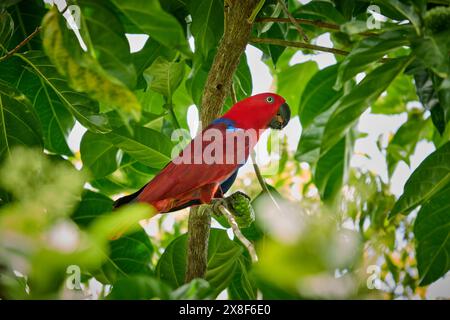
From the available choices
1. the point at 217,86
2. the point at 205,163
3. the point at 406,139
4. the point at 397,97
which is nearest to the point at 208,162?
the point at 205,163

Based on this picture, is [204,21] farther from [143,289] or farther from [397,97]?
[397,97]

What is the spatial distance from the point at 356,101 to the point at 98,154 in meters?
0.48

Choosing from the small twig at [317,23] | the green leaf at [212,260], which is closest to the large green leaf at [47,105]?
the green leaf at [212,260]

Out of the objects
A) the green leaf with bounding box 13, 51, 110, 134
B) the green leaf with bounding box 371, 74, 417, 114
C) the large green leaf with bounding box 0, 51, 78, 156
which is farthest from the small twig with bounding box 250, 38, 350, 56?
the green leaf with bounding box 371, 74, 417, 114

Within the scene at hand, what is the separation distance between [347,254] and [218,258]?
665mm

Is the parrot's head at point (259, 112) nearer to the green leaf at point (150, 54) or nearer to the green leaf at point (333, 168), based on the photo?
the green leaf at point (333, 168)

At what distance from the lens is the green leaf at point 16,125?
874 mm

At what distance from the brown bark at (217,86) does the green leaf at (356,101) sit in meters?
0.20

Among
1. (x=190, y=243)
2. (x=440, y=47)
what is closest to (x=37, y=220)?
(x=440, y=47)

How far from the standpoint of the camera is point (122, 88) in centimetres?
53

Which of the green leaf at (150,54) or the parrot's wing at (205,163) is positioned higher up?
the green leaf at (150,54)

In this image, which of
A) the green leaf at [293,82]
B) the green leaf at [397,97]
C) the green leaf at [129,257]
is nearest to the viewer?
the green leaf at [129,257]

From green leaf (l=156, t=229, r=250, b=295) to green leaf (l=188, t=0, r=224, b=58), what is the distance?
282 millimetres

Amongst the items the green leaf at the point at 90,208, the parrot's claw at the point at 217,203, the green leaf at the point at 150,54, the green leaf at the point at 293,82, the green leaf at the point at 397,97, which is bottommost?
the parrot's claw at the point at 217,203
